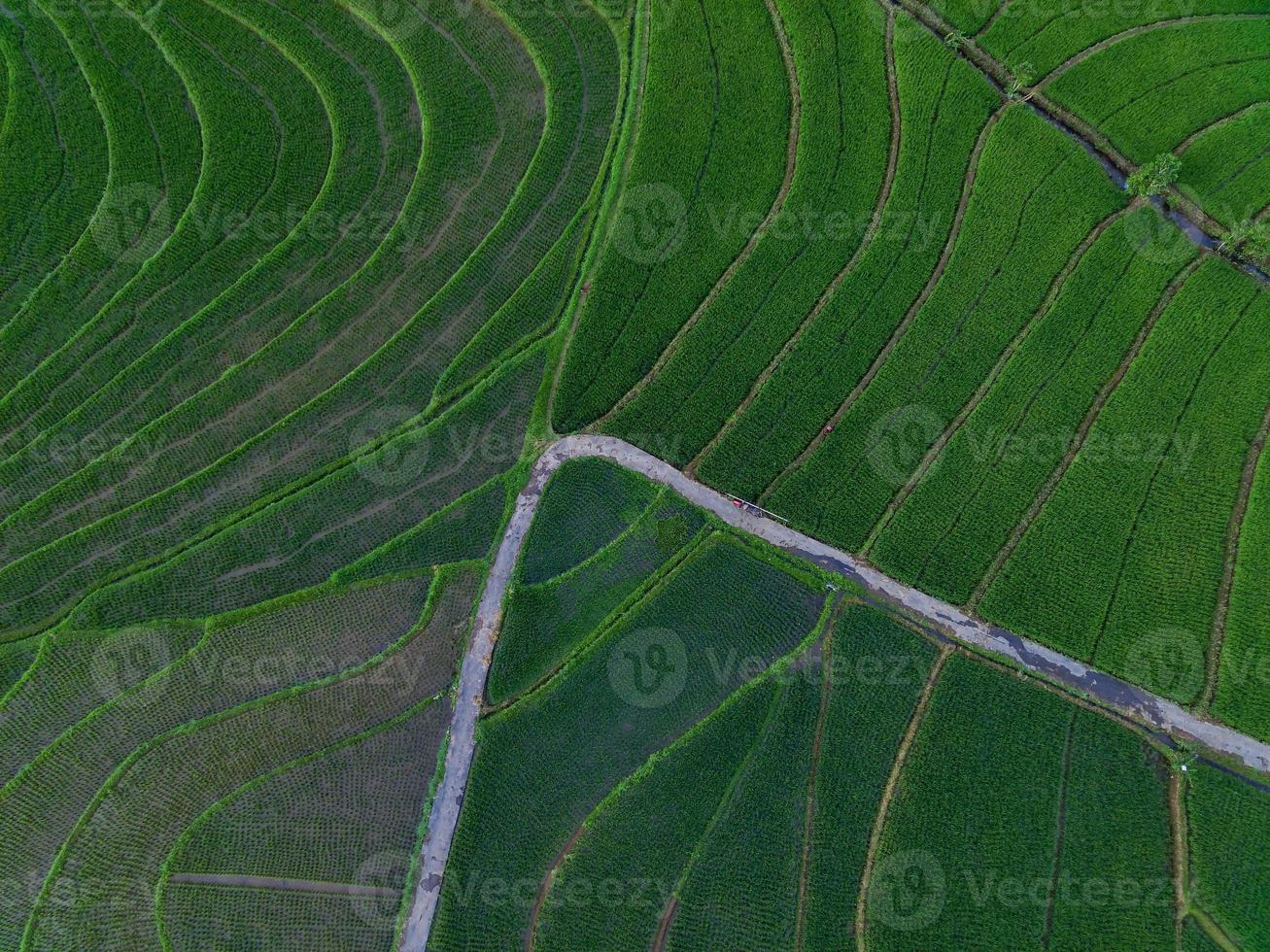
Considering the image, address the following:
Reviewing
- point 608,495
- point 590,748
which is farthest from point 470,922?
point 608,495

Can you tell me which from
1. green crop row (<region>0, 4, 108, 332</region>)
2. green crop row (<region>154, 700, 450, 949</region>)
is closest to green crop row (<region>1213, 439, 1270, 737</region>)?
green crop row (<region>154, 700, 450, 949</region>)

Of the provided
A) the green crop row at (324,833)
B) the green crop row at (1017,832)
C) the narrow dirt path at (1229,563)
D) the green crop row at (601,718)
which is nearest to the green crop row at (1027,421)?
the green crop row at (1017,832)

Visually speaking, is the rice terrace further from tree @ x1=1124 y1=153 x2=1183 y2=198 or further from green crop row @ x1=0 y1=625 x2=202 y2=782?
tree @ x1=1124 y1=153 x2=1183 y2=198

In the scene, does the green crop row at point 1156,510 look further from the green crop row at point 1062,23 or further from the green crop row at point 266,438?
the green crop row at point 266,438

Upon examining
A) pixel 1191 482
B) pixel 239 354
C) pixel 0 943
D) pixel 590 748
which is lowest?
pixel 0 943

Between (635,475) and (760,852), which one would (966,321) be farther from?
(760,852)

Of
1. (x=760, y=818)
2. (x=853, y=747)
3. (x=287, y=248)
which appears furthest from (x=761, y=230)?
(x=760, y=818)

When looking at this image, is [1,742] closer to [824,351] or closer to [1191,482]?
[824,351]
